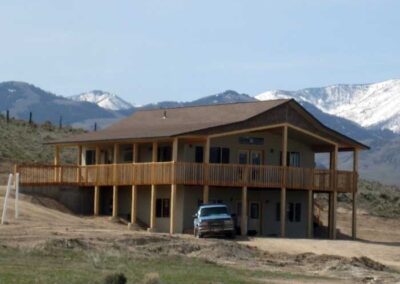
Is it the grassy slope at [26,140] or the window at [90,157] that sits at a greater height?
the grassy slope at [26,140]

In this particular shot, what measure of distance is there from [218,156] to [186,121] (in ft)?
14.3

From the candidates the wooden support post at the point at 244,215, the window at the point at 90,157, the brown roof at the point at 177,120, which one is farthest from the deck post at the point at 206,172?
the window at the point at 90,157

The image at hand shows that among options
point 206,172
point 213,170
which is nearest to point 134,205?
point 206,172

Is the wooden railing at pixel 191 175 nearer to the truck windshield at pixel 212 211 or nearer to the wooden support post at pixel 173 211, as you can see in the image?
the wooden support post at pixel 173 211

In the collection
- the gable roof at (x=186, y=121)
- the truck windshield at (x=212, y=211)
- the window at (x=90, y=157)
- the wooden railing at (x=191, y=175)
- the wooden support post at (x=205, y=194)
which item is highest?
the gable roof at (x=186, y=121)

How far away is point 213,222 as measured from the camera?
185ft

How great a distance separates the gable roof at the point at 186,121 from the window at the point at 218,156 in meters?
1.33

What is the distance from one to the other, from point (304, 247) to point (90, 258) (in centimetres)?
1695

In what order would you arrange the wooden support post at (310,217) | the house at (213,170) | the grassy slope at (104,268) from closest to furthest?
the grassy slope at (104,268) < the house at (213,170) < the wooden support post at (310,217)

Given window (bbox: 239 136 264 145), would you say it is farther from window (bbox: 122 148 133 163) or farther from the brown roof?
window (bbox: 122 148 133 163)

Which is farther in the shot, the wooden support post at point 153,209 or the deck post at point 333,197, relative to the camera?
the deck post at point 333,197

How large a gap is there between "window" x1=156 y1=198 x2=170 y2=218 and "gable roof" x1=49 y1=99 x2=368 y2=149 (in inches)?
136

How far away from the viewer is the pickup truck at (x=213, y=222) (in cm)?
5638

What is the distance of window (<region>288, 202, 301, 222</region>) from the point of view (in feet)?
216
